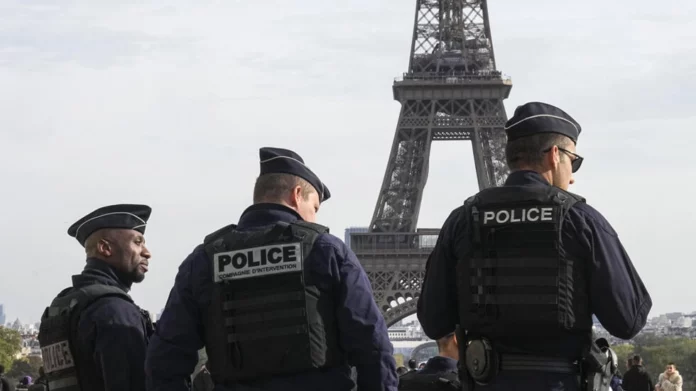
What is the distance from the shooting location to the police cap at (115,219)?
9.05 meters

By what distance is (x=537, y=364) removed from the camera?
757cm

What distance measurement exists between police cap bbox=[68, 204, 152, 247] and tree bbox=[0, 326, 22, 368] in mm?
74908

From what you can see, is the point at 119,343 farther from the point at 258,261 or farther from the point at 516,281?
the point at 516,281

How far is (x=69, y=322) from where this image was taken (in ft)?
28.6

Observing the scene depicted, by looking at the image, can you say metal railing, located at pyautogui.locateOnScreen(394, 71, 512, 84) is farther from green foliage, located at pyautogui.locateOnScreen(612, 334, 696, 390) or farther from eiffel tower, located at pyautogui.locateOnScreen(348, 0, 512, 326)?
green foliage, located at pyautogui.locateOnScreen(612, 334, 696, 390)

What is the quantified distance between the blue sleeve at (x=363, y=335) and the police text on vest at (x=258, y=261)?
10.4 inches

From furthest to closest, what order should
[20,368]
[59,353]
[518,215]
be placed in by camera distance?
1. [20,368]
2. [59,353]
3. [518,215]

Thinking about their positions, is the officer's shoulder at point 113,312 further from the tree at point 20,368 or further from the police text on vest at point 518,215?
the tree at point 20,368

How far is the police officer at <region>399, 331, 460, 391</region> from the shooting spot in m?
9.62

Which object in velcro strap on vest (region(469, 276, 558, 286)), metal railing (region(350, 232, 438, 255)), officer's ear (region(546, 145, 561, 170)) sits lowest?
velcro strap on vest (region(469, 276, 558, 286))

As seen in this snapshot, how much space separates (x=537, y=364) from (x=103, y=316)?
7.93 feet

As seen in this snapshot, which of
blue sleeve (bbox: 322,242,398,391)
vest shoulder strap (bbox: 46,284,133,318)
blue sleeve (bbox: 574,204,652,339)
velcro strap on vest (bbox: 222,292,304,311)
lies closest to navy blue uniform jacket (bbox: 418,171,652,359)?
blue sleeve (bbox: 574,204,652,339)

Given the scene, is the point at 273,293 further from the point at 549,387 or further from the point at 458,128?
the point at 458,128

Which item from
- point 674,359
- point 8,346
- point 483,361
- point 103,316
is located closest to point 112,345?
point 103,316
